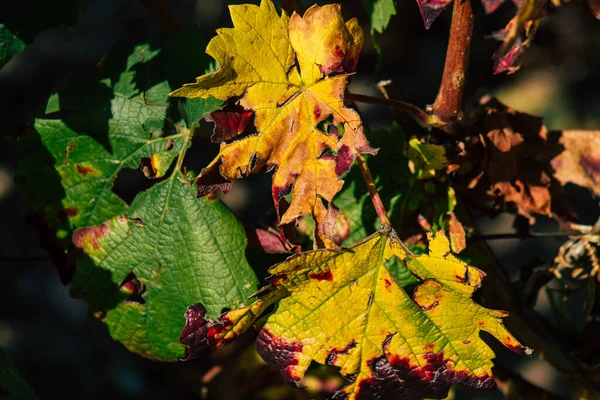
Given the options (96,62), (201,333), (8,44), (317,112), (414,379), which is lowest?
(414,379)

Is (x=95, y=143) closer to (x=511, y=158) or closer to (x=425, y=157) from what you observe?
(x=425, y=157)

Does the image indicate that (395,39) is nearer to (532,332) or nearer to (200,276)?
(532,332)

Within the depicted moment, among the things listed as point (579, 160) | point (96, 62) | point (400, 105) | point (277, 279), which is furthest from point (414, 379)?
point (96, 62)

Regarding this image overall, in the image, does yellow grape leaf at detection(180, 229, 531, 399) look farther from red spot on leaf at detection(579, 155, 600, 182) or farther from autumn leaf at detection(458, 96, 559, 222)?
red spot on leaf at detection(579, 155, 600, 182)

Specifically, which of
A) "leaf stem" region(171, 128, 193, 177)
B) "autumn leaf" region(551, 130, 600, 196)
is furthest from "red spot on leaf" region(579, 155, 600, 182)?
"leaf stem" region(171, 128, 193, 177)

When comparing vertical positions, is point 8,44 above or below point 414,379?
above

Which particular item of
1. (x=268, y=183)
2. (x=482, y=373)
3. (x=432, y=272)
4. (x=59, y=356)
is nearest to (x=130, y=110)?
(x=432, y=272)

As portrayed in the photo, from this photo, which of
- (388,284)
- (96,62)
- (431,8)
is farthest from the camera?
(96,62)
